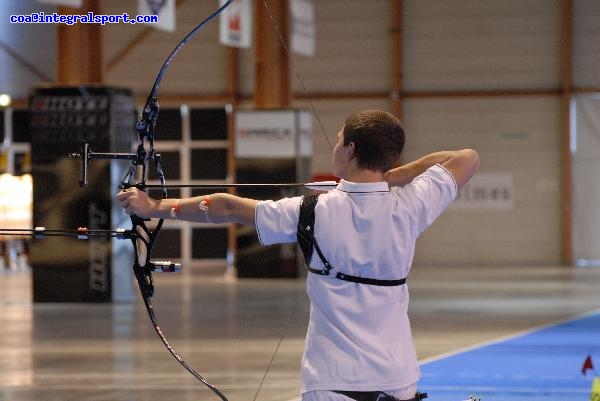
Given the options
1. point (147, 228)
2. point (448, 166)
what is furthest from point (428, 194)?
point (147, 228)

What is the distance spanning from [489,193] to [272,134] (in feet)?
19.7

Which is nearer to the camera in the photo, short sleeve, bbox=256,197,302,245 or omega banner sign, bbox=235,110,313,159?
short sleeve, bbox=256,197,302,245

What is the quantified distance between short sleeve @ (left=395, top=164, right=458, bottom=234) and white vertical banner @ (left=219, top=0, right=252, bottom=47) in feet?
44.6

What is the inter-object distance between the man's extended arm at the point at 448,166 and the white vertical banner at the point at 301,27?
13767 millimetres

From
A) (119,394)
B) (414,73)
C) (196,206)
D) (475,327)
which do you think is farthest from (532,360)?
(414,73)

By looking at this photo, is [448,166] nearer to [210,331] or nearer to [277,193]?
[210,331]

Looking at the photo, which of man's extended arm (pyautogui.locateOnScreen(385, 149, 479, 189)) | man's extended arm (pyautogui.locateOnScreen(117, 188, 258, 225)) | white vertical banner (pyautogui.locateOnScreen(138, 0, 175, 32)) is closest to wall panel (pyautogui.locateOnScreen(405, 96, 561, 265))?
white vertical banner (pyautogui.locateOnScreen(138, 0, 175, 32))

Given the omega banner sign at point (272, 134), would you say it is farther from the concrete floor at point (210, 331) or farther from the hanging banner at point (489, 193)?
the hanging banner at point (489, 193)

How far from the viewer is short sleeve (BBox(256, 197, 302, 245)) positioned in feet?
9.73

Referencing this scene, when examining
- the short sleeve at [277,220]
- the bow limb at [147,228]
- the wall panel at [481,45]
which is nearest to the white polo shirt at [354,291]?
→ the short sleeve at [277,220]

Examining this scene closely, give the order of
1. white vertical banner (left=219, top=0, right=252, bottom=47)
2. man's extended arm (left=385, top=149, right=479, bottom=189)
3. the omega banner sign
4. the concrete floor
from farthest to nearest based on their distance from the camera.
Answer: the omega banner sign
white vertical banner (left=219, top=0, right=252, bottom=47)
the concrete floor
man's extended arm (left=385, top=149, right=479, bottom=189)

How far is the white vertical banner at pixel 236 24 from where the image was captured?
54.9 feet

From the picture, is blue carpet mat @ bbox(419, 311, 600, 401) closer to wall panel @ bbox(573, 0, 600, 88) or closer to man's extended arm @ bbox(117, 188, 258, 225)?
man's extended arm @ bbox(117, 188, 258, 225)

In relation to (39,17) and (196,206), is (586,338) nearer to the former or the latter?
(196,206)
